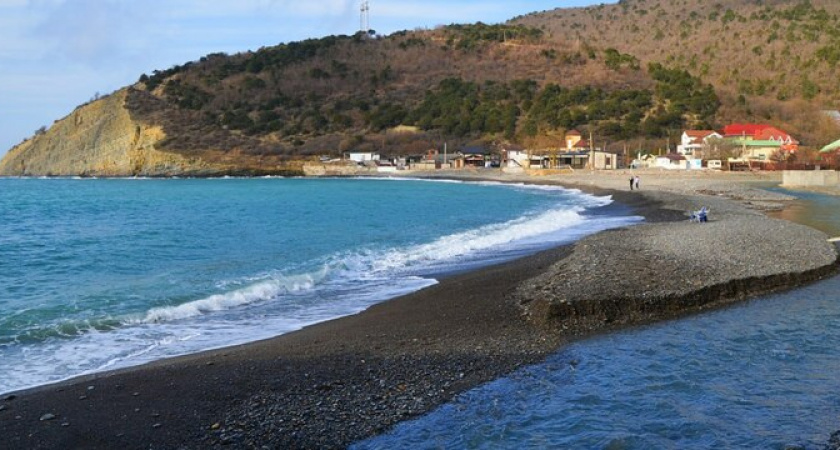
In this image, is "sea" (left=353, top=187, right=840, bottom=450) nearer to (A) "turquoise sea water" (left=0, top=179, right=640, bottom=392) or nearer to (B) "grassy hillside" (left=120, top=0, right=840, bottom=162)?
(A) "turquoise sea water" (left=0, top=179, right=640, bottom=392)

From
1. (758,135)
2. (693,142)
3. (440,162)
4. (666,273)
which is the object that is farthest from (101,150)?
(666,273)

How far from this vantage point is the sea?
638 centimetres

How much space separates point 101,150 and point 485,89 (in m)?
67.0

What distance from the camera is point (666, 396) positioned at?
748 cm

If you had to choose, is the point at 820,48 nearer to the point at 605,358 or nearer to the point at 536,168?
the point at 536,168

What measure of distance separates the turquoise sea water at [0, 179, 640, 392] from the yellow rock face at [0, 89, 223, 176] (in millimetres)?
77917

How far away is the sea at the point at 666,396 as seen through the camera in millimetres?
6379

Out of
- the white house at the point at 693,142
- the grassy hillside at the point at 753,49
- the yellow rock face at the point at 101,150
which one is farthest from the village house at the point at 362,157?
the grassy hillside at the point at 753,49

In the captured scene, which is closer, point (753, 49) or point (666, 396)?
point (666, 396)

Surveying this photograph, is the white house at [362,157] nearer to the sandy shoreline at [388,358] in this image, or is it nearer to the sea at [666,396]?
the sandy shoreline at [388,358]

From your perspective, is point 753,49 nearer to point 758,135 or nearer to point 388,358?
point 758,135

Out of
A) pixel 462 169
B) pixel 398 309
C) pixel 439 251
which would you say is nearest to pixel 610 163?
pixel 462 169

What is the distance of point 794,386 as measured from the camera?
773 cm

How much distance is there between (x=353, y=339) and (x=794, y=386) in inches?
216
